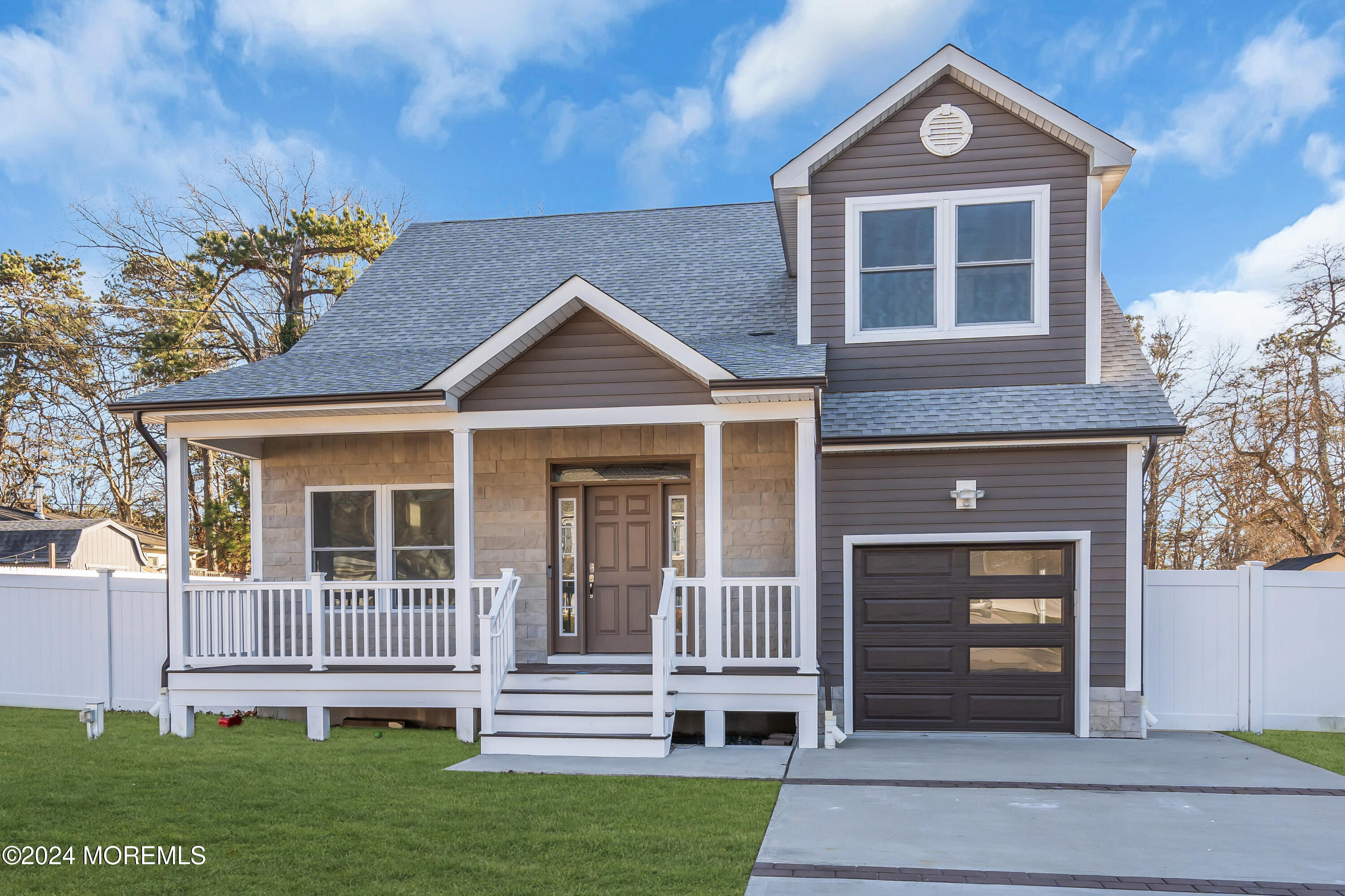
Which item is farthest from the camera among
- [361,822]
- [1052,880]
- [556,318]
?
[556,318]

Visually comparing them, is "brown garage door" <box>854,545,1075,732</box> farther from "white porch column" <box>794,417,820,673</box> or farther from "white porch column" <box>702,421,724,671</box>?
"white porch column" <box>702,421,724,671</box>

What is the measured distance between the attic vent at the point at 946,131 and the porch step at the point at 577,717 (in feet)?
19.1

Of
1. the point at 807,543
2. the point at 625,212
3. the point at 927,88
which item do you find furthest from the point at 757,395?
the point at 625,212

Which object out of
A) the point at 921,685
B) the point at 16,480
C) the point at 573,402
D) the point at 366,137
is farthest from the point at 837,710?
the point at 366,137

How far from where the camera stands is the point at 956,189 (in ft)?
30.5

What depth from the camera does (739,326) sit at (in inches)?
395

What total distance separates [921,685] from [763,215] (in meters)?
6.67

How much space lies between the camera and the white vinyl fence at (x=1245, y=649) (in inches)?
348

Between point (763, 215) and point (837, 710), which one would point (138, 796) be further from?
point (763, 215)

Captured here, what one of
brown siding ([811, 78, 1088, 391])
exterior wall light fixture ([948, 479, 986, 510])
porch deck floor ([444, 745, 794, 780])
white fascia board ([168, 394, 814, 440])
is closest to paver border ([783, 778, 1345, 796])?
porch deck floor ([444, 745, 794, 780])

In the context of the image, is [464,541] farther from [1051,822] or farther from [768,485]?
[1051,822]

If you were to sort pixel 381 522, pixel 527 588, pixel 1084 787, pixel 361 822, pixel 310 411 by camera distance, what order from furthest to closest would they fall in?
1. pixel 381 522
2. pixel 527 588
3. pixel 310 411
4. pixel 1084 787
5. pixel 361 822

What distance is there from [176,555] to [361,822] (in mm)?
4405

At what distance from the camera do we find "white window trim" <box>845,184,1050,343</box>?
9.12 meters
